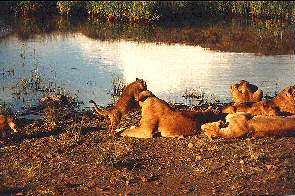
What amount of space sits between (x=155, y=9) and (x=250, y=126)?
19.5m

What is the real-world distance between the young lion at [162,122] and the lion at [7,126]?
2.15 metres

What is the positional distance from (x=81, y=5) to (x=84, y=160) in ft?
70.7

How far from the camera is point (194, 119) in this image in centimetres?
988

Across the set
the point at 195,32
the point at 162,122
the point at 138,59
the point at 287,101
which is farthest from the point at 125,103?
the point at 195,32

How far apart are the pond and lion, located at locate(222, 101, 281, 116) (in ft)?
9.75

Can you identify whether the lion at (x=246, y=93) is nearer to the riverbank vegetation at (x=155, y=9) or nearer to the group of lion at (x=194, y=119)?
the group of lion at (x=194, y=119)

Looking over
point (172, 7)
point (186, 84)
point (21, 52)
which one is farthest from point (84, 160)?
point (172, 7)

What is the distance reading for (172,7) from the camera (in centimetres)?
2950

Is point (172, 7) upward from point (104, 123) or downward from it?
upward

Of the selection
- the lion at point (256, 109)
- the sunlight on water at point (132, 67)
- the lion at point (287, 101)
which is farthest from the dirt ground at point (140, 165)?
the sunlight on water at point (132, 67)

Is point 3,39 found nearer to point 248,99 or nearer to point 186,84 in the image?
point 186,84

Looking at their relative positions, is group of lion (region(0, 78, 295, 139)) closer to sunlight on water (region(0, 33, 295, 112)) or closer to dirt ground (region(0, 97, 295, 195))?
dirt ground (region(0, 97, 295, 195))

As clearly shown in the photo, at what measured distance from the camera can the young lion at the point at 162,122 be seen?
970 cm

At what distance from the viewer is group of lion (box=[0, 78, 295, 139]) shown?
961 centimetres
